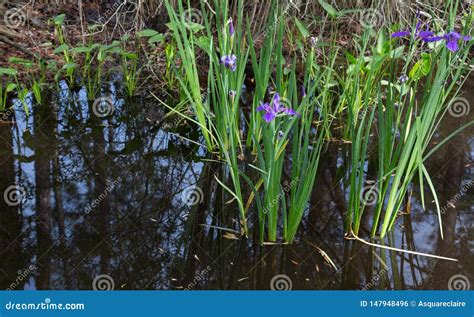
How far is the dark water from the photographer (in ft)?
7.74

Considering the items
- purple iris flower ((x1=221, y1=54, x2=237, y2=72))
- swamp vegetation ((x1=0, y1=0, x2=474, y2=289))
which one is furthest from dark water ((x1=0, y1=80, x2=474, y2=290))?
purple iris flower ((x1=221, y1=54, x2=237, y2=72))

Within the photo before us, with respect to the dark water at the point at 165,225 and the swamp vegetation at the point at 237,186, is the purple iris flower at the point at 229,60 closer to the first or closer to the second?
the swamp vegetation at the point at 237,186

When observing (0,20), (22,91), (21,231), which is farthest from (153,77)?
(21,231)

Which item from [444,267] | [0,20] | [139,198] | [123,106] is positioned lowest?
[444,267]

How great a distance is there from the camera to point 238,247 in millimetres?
2514

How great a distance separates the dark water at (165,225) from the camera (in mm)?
2359

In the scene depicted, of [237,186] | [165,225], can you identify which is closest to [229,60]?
[237,186]

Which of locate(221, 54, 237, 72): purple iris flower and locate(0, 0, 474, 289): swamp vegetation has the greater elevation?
locate(221, 54, 237, 72): purple iris flower

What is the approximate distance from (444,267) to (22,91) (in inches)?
91.1

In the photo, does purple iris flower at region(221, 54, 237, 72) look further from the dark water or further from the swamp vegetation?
the dark water

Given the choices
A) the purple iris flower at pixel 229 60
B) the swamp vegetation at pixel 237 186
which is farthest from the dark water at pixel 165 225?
the purple iris flower at pixel 229 60

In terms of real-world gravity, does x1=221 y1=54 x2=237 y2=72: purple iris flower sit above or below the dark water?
above

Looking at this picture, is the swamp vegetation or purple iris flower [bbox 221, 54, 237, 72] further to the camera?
purple iris flower [bbox 221, 54, 237, 72]

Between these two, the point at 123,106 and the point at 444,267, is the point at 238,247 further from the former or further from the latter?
the point at 123,106
